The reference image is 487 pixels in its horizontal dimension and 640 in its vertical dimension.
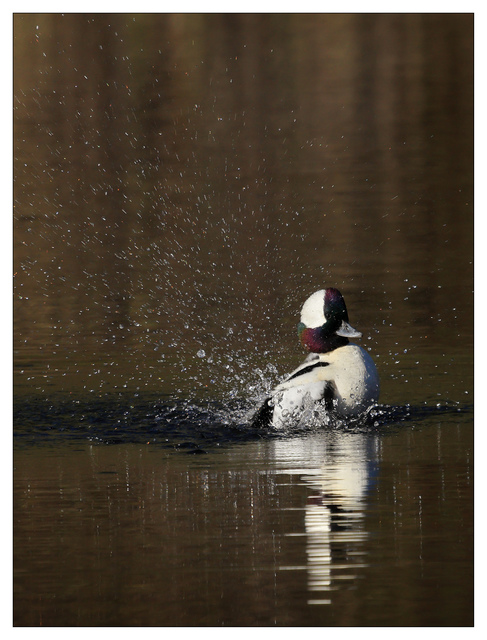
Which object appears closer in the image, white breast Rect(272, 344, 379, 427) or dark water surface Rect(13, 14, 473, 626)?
dark water surface Rect(13, 14, 473, 626)

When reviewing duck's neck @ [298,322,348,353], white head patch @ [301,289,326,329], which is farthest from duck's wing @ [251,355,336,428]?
white head patch @ [301,289,326,329]

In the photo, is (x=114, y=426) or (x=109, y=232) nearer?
(x=114, y=426)

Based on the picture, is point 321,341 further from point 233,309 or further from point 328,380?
point 233,309

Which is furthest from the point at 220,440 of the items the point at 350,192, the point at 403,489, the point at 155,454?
the point at 350,192

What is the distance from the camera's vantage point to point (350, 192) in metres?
15.1

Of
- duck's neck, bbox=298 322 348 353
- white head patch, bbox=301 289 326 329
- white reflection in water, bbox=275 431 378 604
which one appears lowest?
white reflection in water, bbox=275 431 378 604

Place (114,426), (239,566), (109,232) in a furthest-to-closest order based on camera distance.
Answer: (109,232)
(114,426)
(239,566)

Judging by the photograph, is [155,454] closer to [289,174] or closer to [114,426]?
[114,426]

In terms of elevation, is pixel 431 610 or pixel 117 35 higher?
pixel 117 35

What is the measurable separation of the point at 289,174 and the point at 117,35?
6927 mm

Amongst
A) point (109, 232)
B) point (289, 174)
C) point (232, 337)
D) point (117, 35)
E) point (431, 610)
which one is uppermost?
point (117, 35)

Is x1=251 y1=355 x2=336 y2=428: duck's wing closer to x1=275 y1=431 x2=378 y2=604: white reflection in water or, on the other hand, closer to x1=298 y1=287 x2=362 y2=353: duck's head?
x1=298 y1=287 x2=362 y2=353: duck's head

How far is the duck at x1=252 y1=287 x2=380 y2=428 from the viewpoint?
7.70 m

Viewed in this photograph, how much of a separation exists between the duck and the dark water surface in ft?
0.55
